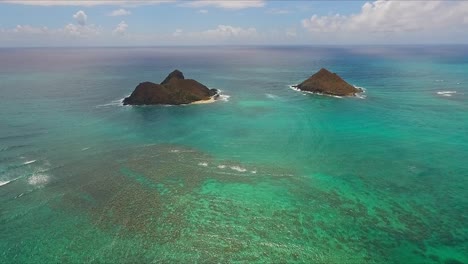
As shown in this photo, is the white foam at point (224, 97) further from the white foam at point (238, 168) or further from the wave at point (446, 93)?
the wave at point (446, 93)

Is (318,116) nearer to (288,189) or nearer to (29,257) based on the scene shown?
(288,189)

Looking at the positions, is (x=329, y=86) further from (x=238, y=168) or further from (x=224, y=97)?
(x=238, y=168)

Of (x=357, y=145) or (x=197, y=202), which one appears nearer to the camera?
(x=197, y=202)

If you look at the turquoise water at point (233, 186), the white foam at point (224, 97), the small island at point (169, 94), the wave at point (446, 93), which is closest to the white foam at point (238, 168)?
the turquoise water at point (233, 186)

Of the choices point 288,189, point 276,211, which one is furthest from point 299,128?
point 276,211

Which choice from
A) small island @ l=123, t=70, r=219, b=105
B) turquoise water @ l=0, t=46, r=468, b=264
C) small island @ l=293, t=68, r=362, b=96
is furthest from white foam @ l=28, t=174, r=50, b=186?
small island @ l=293, t=68, r=362, b=96

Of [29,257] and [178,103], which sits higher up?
[178,103]

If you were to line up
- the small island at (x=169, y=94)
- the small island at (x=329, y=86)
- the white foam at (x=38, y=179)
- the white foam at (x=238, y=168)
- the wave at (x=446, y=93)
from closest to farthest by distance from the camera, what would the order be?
the white foam at (x=38, y=179)
the white foam at (x=238, y=168)
the small island at (x=169, y=94)
the small island at (x=329, y=86)
the wave at (x=446, y=93)

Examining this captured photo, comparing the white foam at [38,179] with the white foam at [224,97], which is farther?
the white foam at [224,97]
